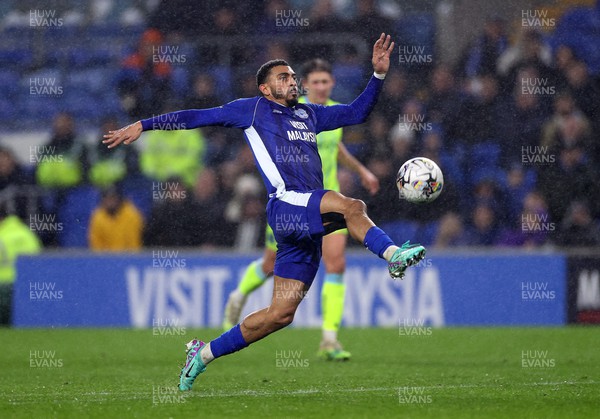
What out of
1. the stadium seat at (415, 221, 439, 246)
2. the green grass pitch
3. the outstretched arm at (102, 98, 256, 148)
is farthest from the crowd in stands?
the outstretched arm at (102, 98, 256, 148)

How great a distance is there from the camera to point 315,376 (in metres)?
8.08

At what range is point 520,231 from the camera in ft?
45.2

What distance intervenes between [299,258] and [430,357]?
2924 mm

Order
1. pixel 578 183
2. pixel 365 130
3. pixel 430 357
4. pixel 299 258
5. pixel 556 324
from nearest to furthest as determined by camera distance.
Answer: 1. pixel 299 258
2. pixel 430 357
3. pixel 556 324
4. pixel 578 183
5. pixel 365 130

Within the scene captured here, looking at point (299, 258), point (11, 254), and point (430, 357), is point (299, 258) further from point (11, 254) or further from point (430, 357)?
point (11, 254)

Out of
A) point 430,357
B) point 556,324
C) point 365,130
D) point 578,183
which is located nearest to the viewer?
point 430,357

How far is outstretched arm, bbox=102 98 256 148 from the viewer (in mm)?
6844

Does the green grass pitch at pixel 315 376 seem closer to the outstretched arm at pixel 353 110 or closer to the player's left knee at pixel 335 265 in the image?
the player's left knee at pixel 335 265

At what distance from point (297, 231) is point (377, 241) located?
589 mm

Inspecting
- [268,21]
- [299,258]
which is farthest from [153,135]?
[299,258]

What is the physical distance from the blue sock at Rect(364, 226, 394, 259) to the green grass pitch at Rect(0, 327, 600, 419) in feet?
2.89

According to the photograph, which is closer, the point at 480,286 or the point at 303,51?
the point at 480,286

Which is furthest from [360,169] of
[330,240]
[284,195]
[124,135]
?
[124,135]

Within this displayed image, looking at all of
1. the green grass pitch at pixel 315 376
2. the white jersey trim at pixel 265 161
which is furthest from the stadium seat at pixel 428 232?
the white jersey trim at pixel 265 161
